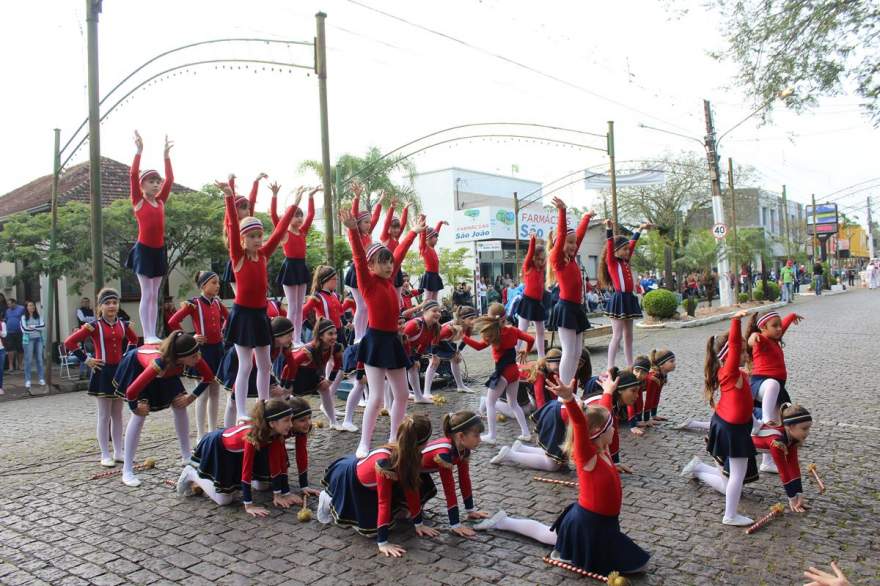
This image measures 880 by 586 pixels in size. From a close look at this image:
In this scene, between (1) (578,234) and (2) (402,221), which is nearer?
(1) (578,234)

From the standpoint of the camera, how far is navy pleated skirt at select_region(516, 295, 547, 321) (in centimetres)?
961

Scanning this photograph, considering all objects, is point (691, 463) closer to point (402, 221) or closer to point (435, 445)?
point (435, 445)

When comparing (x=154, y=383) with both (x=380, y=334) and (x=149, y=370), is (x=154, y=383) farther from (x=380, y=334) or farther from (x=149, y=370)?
(x=380, y=334)

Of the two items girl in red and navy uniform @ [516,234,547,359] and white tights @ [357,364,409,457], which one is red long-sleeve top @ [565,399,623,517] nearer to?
white tights @ [357,364,409,457]

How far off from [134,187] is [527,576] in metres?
6.10

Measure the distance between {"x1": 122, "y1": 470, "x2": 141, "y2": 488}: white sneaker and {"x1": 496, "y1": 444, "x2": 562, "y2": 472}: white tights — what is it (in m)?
3.67

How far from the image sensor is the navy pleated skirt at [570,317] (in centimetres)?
793

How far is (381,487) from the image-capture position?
4.77m

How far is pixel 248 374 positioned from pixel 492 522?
3369mm

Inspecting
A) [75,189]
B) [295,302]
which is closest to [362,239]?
[295,302]

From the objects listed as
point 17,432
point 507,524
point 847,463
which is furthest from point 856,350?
point 17,432

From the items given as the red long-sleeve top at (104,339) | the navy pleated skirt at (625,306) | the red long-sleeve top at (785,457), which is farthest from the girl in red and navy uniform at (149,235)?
the red long-sleeve top at (785,457)

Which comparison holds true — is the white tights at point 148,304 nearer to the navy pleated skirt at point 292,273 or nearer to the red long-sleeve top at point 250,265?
the red long-sleeve top at point 250,265

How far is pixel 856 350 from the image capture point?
552 inches
